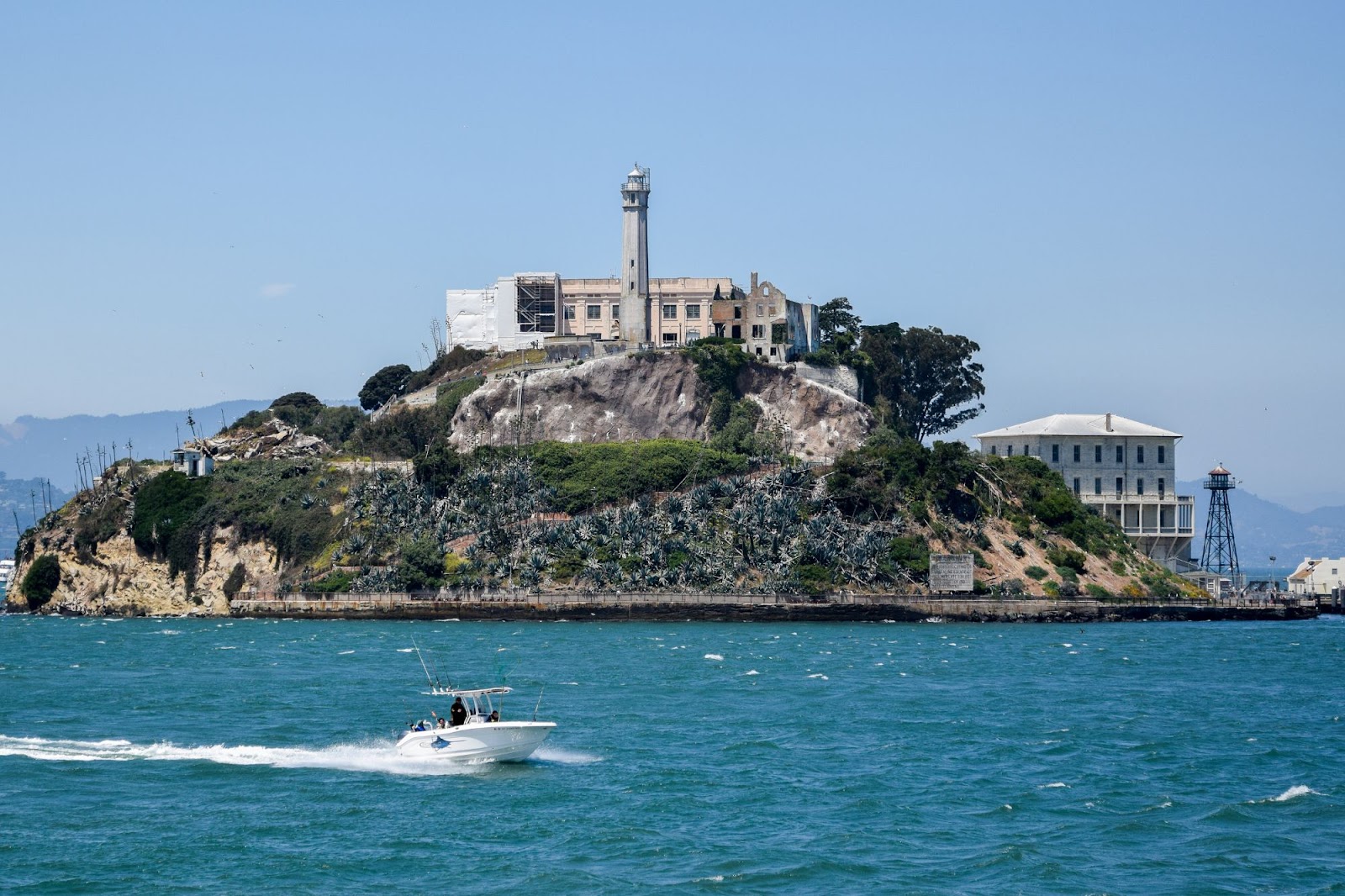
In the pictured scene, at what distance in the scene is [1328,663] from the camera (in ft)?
232

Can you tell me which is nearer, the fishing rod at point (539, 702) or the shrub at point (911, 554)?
the fishing rod at point (539, 702)

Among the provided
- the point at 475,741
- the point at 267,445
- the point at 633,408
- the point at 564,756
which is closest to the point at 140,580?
the point at 267,445

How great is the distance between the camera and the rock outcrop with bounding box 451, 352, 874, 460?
112m

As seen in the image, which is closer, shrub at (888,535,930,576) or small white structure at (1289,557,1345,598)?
shrub at (888,535,930,576)

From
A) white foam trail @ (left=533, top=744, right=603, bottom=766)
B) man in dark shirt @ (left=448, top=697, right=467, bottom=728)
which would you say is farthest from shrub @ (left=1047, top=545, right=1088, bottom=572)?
man in dark shirt @ (left=448, top=697, right=467, bottom=728)

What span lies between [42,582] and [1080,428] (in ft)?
213

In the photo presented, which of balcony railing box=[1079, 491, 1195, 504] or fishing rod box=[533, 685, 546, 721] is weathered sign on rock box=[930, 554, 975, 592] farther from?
fishing rod box=[533, 685, 546, 721]

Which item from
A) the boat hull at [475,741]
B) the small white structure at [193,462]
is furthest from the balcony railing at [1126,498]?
the boat hull at [475,741]

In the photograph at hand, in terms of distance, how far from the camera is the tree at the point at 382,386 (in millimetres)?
138125

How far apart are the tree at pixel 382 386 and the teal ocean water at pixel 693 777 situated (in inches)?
2724

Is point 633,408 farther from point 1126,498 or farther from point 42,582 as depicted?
Answer: point 42,582

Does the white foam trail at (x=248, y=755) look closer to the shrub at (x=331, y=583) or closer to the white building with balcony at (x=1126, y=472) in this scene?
the shrub at (x=331, y=583)

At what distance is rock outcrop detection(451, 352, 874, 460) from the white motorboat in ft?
231

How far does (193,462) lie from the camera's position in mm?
114500
